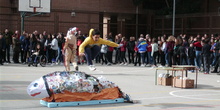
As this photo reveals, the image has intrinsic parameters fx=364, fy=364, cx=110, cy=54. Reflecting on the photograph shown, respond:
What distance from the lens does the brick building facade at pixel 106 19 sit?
35531mm

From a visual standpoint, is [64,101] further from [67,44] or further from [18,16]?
[18,16]

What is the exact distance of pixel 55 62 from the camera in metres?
25.1

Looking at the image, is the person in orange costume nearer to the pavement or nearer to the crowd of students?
the pavement

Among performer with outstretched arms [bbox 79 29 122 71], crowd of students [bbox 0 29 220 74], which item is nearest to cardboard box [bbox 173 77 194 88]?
performer with outstretched arms [bbox 79 29 122 71]

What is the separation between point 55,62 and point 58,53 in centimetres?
97

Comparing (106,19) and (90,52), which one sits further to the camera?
(106,19)

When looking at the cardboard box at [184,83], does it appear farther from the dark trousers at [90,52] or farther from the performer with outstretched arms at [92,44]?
the dark trousers at [90,52]

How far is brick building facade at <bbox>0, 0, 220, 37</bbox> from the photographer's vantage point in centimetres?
3553

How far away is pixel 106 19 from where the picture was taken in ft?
152

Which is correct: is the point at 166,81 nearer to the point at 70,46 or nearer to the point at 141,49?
the point at 70,46

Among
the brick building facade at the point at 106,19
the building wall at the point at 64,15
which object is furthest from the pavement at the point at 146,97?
the brick building facade at the point at 106,19

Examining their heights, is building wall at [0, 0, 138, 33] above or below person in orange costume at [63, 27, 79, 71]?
above

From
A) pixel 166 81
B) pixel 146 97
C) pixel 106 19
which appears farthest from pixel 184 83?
pixel 106 19

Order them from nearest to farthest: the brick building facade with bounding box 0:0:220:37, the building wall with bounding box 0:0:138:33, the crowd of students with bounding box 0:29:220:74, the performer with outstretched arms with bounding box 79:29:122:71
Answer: the performer with outstretched arms with bounding box 79:29:122:71, the crowd of students with bounding box 0:29:220:74, the building wall with bounding box 0:0:138:33, the brick building facade with bounding box 0:0:220:37
